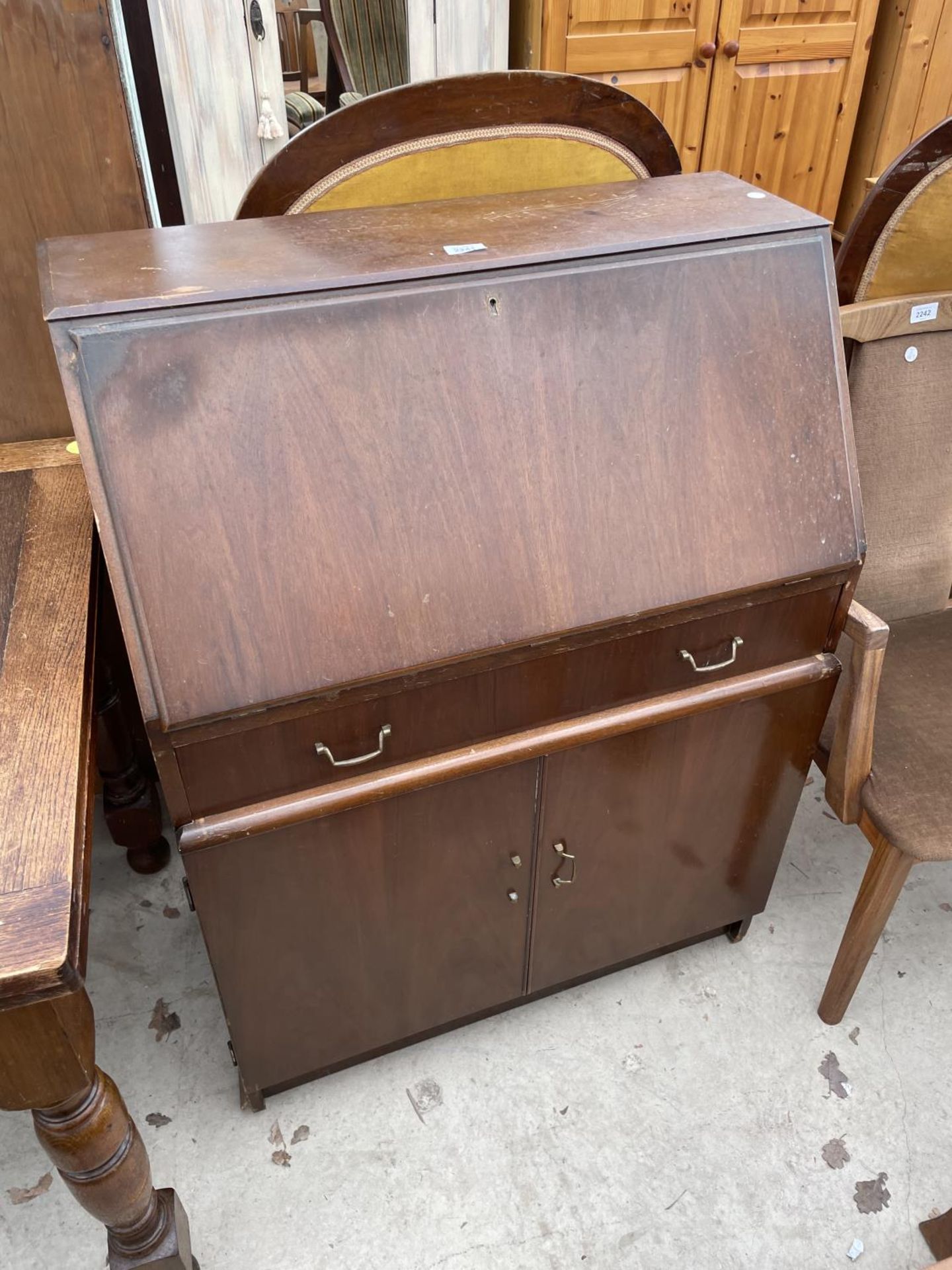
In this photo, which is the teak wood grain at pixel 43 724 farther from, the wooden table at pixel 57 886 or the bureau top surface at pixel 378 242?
the bureau top surface at pixel 378 242

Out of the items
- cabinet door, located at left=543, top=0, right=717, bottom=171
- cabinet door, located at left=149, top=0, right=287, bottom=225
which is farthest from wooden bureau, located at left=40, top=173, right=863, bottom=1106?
cabinet door, located at left=543, top=0, right=717, bottom=171

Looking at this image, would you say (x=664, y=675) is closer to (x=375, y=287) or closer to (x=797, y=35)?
(x=375, y=287)

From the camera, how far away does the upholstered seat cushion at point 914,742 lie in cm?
125

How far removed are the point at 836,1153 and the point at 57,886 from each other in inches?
47.6

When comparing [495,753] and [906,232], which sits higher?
[906,232]

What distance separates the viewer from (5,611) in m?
1.10

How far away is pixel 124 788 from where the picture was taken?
165 cm

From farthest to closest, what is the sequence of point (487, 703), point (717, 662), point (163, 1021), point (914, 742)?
point (163, 1021) < point (914, 742) < point (717, 662) < point (487, 703)

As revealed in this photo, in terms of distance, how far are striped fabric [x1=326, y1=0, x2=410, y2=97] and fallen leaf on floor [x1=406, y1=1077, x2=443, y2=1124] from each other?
6.33 ft

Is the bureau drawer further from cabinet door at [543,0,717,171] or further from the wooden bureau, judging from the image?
cabinet door at [543,0,717,171]

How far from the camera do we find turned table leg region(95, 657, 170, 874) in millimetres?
1557

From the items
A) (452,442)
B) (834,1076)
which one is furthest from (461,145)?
(834,1076)

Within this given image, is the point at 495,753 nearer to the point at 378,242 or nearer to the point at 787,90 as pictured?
the point at 378,242

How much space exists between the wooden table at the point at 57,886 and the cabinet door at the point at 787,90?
6.82 ft
